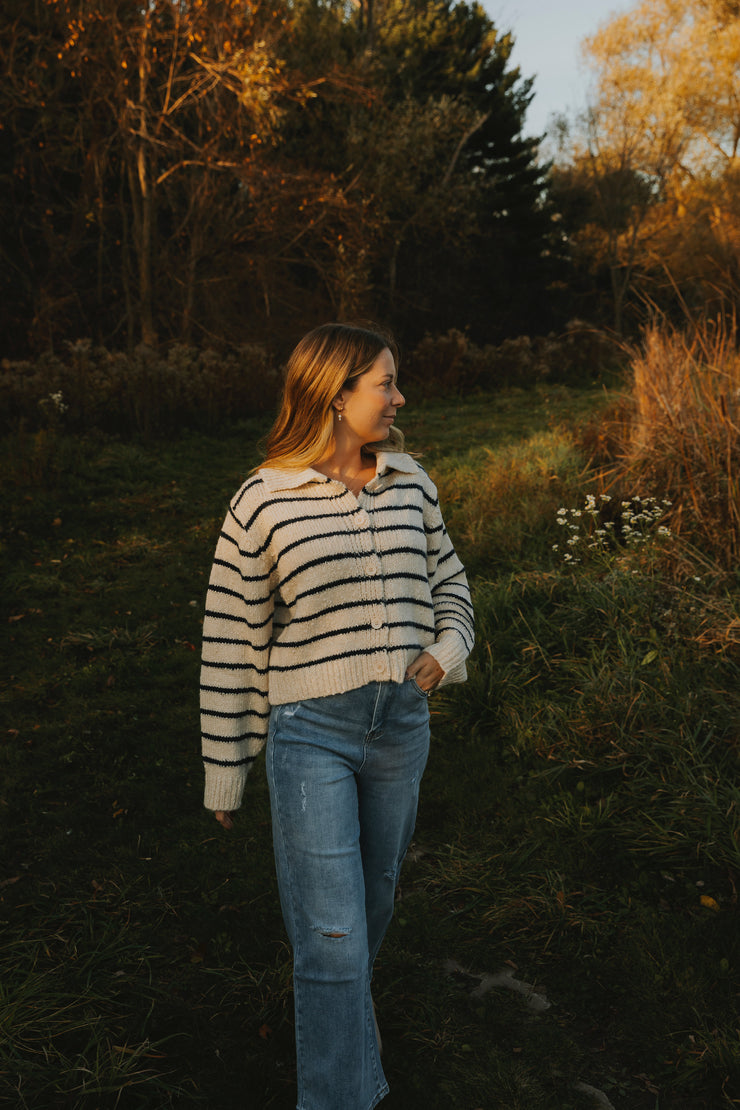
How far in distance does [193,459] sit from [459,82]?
17.7 meters

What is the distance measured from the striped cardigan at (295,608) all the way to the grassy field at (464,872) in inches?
41.2

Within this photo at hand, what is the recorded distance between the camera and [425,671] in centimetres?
235

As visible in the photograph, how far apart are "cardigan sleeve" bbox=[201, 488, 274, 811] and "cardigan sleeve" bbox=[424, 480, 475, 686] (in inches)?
19.2

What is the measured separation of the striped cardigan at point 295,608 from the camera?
2.25 m

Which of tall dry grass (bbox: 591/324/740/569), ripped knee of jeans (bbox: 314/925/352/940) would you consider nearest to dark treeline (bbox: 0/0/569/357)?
tall dry grass (bbox: 591/324/740/569)

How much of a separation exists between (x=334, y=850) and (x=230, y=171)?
13.9m

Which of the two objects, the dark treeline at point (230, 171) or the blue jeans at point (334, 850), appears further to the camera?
the dark treeline at point (230, 171)

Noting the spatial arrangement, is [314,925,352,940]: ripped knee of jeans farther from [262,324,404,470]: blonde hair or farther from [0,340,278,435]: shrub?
[0,340,278,435]: shrub

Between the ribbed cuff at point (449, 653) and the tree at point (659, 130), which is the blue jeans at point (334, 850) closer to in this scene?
the ribbed cuff at point (449, 653)

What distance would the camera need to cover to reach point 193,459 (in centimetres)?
1053

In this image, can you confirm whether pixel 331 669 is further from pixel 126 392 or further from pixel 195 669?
pixel 126 392

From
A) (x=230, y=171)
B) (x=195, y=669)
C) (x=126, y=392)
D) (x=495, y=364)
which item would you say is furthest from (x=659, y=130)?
(x=195, y=669)

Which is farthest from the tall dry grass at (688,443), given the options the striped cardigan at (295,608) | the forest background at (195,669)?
the striped cardigan at (295,608)

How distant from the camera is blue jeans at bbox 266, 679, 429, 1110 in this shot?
208cm
